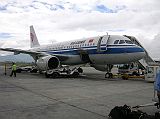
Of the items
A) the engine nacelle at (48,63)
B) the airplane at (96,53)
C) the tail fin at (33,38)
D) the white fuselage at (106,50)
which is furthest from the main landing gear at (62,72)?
the tail fin at (33,38)

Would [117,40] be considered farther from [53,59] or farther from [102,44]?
[53,59]

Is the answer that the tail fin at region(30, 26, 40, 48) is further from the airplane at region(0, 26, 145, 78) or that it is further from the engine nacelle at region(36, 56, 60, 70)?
the engine nacelle at region(36, 56, 60, 70)

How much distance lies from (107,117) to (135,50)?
1245 centimetres

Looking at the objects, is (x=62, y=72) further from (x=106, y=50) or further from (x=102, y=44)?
(x=106, y=50)

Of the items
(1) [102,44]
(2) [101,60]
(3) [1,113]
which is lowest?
(3) [1,113]

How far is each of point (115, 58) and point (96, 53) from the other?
5.94 feet

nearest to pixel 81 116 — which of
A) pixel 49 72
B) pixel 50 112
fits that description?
pixel 50 112

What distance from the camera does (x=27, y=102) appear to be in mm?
8797

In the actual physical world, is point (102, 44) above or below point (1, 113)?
above

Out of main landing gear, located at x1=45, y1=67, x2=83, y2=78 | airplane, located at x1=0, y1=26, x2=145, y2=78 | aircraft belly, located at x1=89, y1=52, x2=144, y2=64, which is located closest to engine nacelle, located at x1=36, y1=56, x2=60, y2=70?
airplane, located at x1=0, y1=26, x2=145, y2=78

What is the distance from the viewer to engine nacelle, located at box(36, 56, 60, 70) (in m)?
21.0

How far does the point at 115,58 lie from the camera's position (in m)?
19.0

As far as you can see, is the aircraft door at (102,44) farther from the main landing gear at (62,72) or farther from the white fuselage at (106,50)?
the main landing gear at (62,72)

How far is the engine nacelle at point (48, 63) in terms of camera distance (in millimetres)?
20969
